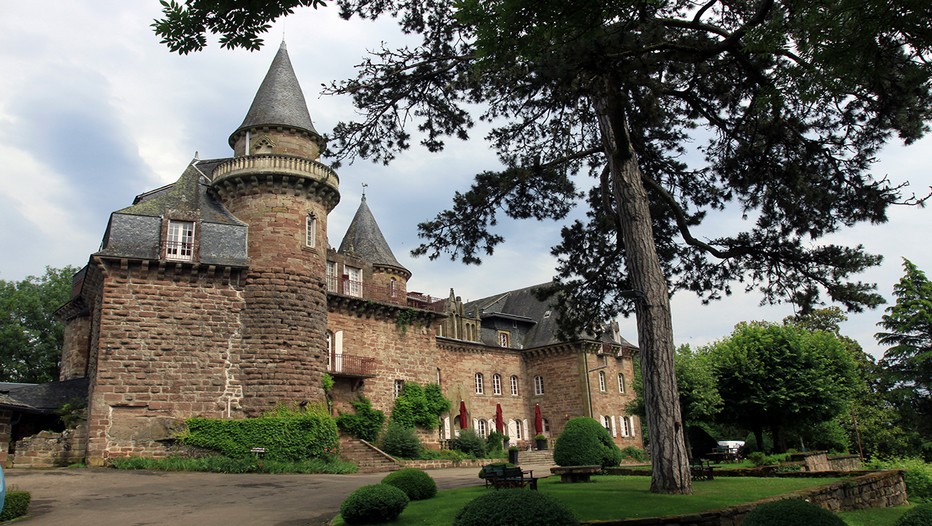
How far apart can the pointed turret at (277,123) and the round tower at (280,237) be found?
0.04m

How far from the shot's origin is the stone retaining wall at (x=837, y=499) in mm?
10109

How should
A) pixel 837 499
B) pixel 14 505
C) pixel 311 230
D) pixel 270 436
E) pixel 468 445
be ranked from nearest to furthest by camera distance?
1. pixel 14 505
2. pixel 837 499
3. pixel 270 436
4. pixel 311 230
5. pixel 468 445

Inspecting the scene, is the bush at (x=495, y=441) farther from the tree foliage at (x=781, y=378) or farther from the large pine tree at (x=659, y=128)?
the large pine tree at (x=659, y=128)

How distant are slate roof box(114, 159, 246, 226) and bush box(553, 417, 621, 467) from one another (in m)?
14.4

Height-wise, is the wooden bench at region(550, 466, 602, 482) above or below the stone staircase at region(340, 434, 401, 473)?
below

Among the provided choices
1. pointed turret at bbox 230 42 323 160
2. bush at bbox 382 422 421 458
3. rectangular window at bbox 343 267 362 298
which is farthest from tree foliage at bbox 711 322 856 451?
pointed turret at bbox 230 42 323 160

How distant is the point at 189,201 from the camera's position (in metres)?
26.7

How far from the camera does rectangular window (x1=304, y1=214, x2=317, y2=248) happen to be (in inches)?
1059

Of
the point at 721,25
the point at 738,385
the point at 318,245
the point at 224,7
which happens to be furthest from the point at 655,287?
the point at 738,385

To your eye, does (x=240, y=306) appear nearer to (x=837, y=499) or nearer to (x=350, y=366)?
(x=350, y=366)

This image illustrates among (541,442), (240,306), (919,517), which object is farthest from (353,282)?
(919,517)

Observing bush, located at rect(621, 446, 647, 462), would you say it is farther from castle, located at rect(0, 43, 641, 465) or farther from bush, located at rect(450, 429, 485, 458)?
castle, located at rect(0, 43, 641, 465)

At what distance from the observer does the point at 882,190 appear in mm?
13242

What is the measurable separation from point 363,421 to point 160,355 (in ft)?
32.0
